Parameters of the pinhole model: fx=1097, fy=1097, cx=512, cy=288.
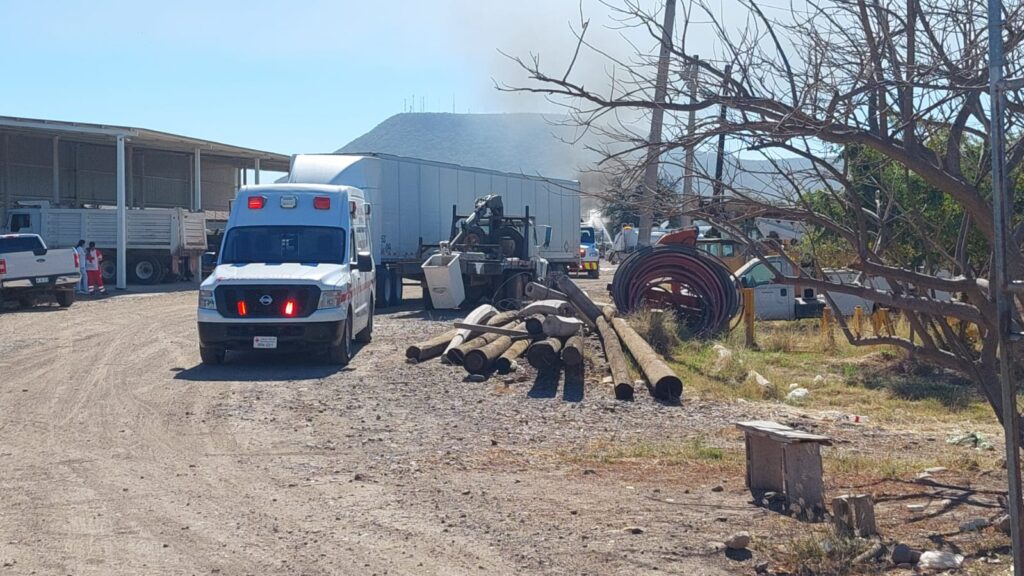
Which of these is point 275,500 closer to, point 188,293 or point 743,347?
point 743,347

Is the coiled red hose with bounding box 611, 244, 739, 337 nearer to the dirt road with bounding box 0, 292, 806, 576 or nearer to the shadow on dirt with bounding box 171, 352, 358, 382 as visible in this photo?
the dirt road with bounding box 0, 292, 806, 576

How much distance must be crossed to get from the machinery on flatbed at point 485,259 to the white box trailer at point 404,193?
736 mm

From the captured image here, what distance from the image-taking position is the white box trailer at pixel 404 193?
27.6m

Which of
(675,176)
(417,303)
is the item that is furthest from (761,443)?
(417,303)

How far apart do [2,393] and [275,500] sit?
23.7 feet

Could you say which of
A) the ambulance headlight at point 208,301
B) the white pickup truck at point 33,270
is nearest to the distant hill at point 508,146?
the ambulance headlight at point 208,301

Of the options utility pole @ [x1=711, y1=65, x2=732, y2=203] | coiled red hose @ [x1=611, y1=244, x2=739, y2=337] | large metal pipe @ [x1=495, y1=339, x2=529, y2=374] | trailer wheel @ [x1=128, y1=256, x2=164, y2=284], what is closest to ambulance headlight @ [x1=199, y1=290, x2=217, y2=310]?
large metal pipe @ [x1=495, y1=339, x2=529, y2=374]

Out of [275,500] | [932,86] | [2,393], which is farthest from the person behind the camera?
[2,393]

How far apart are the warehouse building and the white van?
21.6 meters

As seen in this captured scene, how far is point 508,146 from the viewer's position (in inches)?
1225

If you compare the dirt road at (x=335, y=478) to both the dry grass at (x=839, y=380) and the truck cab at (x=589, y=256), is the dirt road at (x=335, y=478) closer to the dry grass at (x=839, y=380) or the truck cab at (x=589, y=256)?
the dry grass at (x=839, y=380)

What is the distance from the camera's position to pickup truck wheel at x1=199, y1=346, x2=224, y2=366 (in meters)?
16.2

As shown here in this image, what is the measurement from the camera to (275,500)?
8.18 m

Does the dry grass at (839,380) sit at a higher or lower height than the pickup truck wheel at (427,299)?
lower
